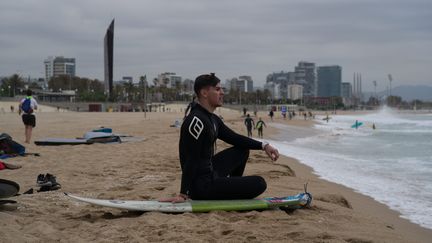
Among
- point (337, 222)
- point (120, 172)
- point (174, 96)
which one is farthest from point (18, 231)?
point (174, 96)

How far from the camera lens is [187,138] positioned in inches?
151

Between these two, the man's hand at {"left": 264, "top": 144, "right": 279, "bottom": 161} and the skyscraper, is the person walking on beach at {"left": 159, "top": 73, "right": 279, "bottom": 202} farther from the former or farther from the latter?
the skyscraper

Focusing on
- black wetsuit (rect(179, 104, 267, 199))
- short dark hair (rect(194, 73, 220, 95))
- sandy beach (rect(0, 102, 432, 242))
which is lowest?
sandy beach (rect(0, 102, 432, 242))

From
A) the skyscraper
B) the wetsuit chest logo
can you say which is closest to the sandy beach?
the wetsuit chest logo

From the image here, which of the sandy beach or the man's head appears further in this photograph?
the man's head

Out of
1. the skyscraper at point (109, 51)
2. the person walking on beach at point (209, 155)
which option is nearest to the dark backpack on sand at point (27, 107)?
the person walking on beach at point (209, 155)

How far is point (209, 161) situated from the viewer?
396 centimetres

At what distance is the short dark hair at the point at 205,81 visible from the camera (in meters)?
4.00

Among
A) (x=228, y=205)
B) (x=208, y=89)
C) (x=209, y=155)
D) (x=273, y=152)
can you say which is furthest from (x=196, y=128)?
(x=273, y=152)

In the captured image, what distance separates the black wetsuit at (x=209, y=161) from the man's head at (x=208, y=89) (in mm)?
88

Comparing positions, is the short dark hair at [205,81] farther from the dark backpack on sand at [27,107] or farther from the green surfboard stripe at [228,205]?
the dark backpack on sand at [27,107]

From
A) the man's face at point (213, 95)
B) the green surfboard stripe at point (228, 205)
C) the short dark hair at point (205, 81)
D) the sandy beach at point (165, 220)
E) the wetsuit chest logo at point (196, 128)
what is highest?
the short dark hair at point (205, 81)

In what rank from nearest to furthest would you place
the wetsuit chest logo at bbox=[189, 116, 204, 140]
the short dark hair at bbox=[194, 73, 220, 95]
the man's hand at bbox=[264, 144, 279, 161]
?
the wetsuit chest logo at bbox=[189, 116, 204, 140], the short dark hair at bbox=[194, 73, 220, 95], the man's hand at bbox=[264, 144, 279, 161]

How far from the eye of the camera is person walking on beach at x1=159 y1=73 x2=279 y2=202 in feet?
12.6
